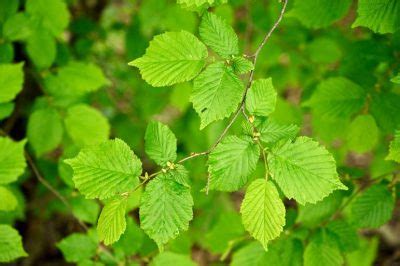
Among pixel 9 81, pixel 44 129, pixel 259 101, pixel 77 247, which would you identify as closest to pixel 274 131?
pixel 259 101

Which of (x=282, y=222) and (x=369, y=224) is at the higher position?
(x=282, y=222)

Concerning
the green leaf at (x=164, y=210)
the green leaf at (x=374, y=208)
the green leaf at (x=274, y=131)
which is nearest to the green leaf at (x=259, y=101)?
the green leaf at (x=274, y=131)

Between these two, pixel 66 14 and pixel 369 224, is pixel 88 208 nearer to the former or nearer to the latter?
pixel 66 14

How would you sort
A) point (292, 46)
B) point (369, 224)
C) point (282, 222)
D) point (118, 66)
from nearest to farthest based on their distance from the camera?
point (282, 222)
point (369, 224)
point (292, 46)
point (118, 66)

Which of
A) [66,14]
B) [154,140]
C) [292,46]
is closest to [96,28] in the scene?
[66,14]

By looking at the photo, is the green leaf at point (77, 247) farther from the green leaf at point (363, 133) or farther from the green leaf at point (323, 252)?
the green leaf at point (363, 133)

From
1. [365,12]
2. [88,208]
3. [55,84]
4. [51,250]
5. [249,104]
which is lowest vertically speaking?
[51,250]

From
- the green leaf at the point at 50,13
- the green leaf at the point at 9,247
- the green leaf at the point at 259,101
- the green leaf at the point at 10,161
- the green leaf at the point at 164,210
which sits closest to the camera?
the green leaf at the point at 164,210
